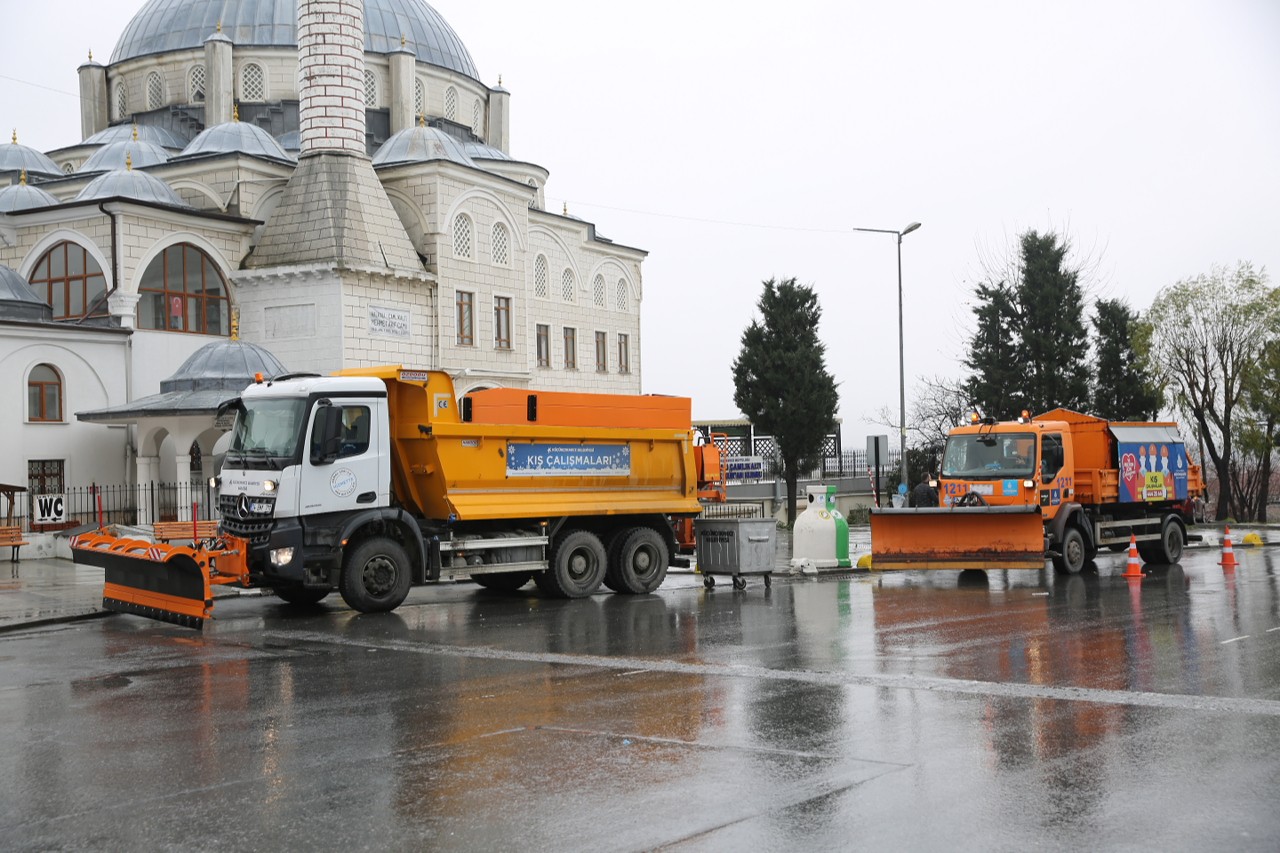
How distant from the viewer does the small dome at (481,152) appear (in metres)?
50.6

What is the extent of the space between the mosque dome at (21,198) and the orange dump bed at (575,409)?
28.1m

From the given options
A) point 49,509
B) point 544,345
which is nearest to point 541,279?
point 544,345

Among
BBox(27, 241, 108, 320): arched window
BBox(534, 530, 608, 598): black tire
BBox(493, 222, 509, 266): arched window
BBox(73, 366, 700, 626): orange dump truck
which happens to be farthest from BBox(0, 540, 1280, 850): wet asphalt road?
BBox(493, 222, 509, 266): arched window

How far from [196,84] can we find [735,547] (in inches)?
1501

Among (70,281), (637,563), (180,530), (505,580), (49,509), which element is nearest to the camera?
(637,563)

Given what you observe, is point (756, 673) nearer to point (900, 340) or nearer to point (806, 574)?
point (806, 574)

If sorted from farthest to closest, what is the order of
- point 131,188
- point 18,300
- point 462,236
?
1. point 462,236
2. point 131,188
3. point 18,300

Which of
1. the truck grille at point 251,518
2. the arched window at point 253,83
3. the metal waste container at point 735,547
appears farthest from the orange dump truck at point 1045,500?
the arched window at point 253,83

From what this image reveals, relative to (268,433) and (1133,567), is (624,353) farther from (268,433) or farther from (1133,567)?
(268,433)

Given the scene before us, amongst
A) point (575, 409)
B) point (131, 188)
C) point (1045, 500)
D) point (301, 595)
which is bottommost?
point (301, 595)

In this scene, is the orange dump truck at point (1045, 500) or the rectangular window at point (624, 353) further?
the rectangular window at point (624, 353)

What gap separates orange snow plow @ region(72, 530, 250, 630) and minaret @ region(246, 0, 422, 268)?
73.6 feet

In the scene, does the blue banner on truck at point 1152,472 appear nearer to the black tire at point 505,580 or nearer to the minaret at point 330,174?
the black tire at point 505,580

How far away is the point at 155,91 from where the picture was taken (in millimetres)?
49750
